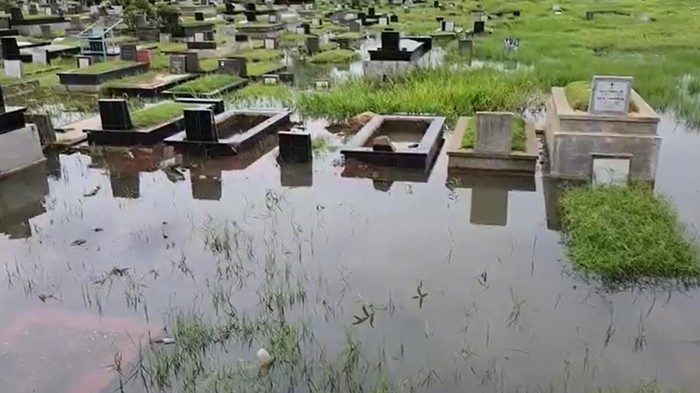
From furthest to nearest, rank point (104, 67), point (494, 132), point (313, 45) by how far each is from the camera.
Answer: point (313, 45) < point (104, 67) < point (494, 132)

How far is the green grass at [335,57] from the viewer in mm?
17703

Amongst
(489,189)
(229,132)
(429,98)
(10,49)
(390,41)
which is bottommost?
(489,189)

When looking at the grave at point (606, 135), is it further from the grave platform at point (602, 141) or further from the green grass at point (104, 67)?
the green grass at point (104, 67)

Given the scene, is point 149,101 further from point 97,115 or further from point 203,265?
point 203,265

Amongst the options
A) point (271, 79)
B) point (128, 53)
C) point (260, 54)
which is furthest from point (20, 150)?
point (260, 54)

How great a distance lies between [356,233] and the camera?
653cm

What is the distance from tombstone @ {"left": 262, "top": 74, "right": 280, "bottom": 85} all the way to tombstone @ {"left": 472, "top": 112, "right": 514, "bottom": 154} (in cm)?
697

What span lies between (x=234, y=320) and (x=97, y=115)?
25.8 feet

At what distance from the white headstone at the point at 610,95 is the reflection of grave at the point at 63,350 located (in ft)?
18.1

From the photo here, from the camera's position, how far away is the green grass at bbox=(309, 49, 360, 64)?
17703 mm

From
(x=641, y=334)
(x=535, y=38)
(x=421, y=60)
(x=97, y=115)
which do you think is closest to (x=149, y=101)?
(x=97, y=115)

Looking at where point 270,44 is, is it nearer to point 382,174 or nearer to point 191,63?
point 191,63

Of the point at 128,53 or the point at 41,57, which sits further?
the point at 41,57

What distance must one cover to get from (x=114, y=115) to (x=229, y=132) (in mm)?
1670
